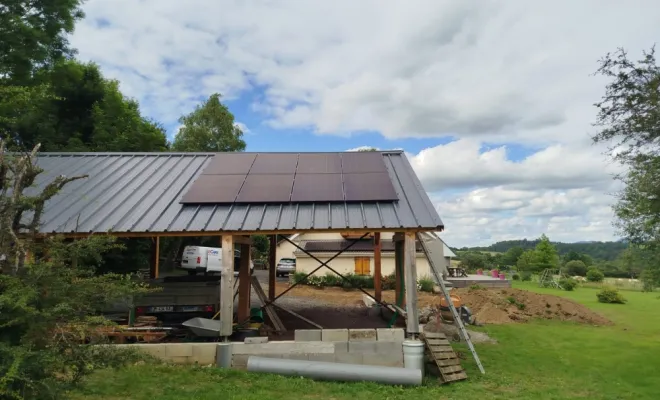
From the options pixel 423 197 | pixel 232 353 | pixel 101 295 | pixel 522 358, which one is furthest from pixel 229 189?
pixel 522 358

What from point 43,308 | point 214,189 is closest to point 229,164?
point 214,189

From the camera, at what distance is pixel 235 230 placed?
29.3 feet

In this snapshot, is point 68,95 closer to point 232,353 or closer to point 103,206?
point 103,206

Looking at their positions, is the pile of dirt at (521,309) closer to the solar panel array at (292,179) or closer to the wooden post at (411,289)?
the solar panel array at (292,179)

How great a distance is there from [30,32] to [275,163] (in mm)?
14376

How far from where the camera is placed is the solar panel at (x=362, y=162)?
11711mm

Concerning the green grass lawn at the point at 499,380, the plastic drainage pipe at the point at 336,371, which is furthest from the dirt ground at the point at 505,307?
the plastic drainage pipe at the point at 336,371

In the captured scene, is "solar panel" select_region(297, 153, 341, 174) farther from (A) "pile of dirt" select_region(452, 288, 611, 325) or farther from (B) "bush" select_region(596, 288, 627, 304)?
(B) "bush" select_region(596, 288, 627, 304)

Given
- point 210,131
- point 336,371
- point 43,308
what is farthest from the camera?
point 210,131

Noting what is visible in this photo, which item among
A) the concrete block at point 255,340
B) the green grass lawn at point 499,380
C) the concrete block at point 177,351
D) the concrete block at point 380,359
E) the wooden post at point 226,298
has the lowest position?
the green grass lawn at point 499,380

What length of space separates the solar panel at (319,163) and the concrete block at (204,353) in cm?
509

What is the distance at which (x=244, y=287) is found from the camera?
10.9m

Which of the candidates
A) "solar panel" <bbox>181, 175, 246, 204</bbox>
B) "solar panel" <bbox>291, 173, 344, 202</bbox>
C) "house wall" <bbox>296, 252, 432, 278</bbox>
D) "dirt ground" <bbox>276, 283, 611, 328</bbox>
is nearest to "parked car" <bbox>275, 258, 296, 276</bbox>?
"house wall" <bbox>296, 252, 432, 278</bbox>

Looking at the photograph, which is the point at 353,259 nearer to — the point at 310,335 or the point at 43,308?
the point at 310,335
